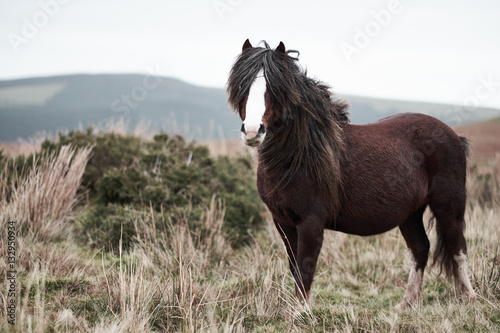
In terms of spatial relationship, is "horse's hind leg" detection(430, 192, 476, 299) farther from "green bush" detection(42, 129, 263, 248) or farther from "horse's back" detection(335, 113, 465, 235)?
"green bush" detection(42, 129, 263, 248)

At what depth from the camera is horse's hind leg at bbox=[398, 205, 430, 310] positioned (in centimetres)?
422

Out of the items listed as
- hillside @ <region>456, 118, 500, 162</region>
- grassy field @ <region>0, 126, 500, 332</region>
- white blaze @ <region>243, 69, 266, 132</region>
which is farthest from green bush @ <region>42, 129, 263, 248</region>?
hillside @ <region>456, 118, 500, 162</region>

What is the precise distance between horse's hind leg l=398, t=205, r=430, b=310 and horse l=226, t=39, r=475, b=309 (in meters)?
0.01

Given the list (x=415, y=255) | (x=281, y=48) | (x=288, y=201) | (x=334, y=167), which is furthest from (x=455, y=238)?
(x=281, y=48)

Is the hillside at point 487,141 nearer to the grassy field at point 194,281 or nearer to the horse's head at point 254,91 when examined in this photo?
the grassy field at point 194,281

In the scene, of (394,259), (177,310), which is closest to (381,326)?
(177,310)

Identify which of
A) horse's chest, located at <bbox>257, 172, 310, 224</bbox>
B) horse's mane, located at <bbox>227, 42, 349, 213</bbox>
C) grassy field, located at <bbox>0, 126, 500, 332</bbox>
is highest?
horse's mane, located at <bbox>227, 42, 349, 213</bbox>

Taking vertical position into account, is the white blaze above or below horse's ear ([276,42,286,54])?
below

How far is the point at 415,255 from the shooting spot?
14.2ft

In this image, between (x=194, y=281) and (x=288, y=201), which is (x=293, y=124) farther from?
(x=194, y=281)

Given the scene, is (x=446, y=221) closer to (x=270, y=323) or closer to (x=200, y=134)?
(x=270, y=323)

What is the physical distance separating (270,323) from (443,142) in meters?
2.45

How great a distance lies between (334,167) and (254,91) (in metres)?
0.97

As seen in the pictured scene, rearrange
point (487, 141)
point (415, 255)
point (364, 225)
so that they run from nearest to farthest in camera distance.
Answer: point (364, 225)
point (415, 255)
point (487, 141)
